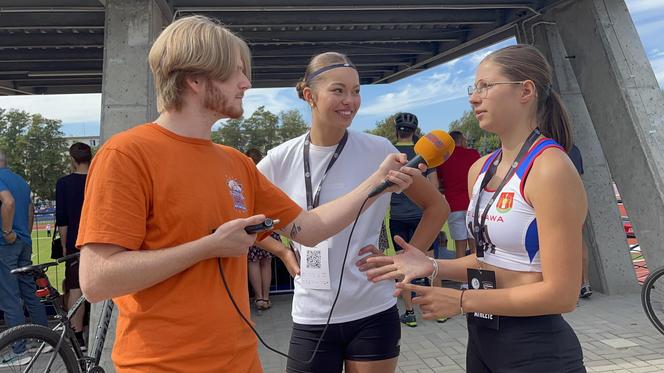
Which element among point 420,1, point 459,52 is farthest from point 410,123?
point 459,52

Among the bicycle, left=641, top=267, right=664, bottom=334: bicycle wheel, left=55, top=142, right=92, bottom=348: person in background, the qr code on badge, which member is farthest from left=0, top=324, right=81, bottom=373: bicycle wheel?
left=641, top=267, right=664, bottom=334: bicycle wheel

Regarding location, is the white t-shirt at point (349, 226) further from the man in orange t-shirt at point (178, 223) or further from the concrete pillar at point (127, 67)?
the concrete pillar at point (127, 67)

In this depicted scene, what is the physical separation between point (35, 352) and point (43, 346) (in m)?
0.08

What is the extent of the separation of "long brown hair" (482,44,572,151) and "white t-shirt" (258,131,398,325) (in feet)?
2.50

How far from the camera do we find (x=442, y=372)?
4520 mm

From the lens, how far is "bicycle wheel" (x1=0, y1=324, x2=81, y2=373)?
3793mm

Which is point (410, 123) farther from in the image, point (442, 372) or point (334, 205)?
point (334, 205)

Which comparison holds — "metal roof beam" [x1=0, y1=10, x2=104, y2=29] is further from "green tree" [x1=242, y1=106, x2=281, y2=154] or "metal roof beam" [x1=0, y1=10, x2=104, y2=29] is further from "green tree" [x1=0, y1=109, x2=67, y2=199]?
"green tree" [x1=0, y1=109, x2=67, y2=199]

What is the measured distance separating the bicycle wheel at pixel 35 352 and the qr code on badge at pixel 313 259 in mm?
2745

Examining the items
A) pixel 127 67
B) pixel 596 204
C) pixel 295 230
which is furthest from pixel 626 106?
pixel 127 67

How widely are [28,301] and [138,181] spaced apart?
5.41m

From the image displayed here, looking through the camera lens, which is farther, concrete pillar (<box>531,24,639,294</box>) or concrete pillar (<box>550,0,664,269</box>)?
concrete pillar (<box>531,24,639,294</box>)

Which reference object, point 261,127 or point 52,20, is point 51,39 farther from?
point 261,127

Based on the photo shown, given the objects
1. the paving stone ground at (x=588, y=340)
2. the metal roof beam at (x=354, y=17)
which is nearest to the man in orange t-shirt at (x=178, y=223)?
the paving stone ground at (x=588, y=340)
